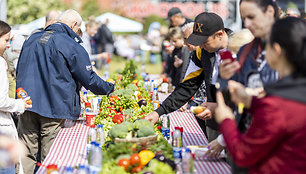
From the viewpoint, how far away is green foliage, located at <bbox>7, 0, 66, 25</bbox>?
20641mm

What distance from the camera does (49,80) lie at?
174 inches

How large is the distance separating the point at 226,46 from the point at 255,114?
1800mm

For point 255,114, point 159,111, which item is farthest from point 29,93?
point 255,114

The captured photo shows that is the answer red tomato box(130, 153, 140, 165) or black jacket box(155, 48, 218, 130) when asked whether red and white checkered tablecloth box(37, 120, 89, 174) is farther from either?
black jacket box(155, 48, 218, 130)

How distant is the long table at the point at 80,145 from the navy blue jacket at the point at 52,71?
312 millimetres

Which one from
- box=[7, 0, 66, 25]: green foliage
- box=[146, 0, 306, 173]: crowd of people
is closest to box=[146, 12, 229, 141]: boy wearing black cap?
box=[146, 0, 306, 173]: crowd of people

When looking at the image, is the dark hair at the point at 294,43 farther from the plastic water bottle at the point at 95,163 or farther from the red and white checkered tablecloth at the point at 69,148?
the red and white checkered tablecloth at the point at 69,148

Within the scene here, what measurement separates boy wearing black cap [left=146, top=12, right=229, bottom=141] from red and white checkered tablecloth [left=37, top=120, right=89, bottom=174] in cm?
74

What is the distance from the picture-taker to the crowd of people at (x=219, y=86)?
1897 mm

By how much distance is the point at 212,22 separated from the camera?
3.60 metres

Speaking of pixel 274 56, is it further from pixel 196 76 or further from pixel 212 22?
pixel 196 76

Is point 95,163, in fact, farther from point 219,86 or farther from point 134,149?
point 219,86

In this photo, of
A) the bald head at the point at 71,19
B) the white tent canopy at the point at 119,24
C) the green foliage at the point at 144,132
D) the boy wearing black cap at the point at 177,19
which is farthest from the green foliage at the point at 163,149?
the white tent canopy at the point at 119,24

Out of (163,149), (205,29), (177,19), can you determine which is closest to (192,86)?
(205,29)
